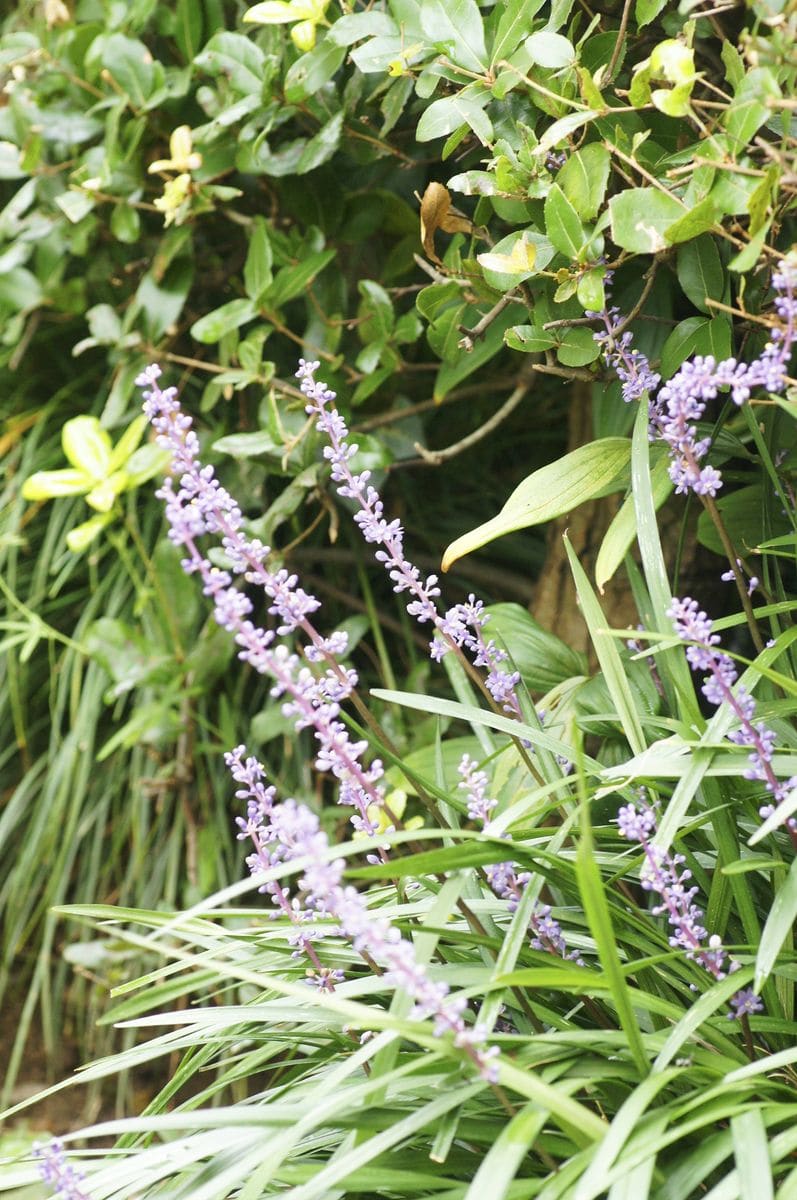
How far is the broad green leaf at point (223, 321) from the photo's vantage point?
1611 millimetres

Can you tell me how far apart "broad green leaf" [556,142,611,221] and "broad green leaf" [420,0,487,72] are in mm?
153

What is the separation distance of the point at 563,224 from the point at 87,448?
97cm

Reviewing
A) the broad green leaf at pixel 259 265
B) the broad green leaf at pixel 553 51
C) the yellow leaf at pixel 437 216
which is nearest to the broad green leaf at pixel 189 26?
the broad green leaf at pixel 259 265

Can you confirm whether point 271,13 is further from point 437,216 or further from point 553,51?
point 553,51

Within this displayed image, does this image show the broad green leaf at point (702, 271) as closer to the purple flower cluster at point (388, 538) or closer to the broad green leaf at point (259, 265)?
the purple flower cluster at point (388, 538)

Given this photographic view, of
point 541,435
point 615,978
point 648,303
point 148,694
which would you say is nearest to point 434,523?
point 541,435

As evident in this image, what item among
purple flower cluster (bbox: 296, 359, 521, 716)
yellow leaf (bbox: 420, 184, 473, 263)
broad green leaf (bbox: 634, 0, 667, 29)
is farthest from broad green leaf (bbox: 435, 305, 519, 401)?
purple flower cluster (bbox: 296, 359, 521, 716)

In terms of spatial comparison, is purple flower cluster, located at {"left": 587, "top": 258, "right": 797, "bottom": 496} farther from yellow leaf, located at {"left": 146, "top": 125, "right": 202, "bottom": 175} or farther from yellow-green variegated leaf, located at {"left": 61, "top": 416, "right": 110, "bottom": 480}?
yellow-green variegated leaf, located at {"left": 61, "top": 416, "right": 110, "bottom": 480}

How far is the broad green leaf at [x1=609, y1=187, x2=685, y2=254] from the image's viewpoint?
0.98 meters

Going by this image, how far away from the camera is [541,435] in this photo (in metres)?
2.20

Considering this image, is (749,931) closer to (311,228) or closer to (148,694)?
(311,228)

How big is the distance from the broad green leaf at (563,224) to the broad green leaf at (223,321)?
0.67 metres

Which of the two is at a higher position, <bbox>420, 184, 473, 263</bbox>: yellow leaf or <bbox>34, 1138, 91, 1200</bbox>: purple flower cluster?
<bbox>420, 184, 473, 263</bbox>: yellow leaf

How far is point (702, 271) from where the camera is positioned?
112cm
